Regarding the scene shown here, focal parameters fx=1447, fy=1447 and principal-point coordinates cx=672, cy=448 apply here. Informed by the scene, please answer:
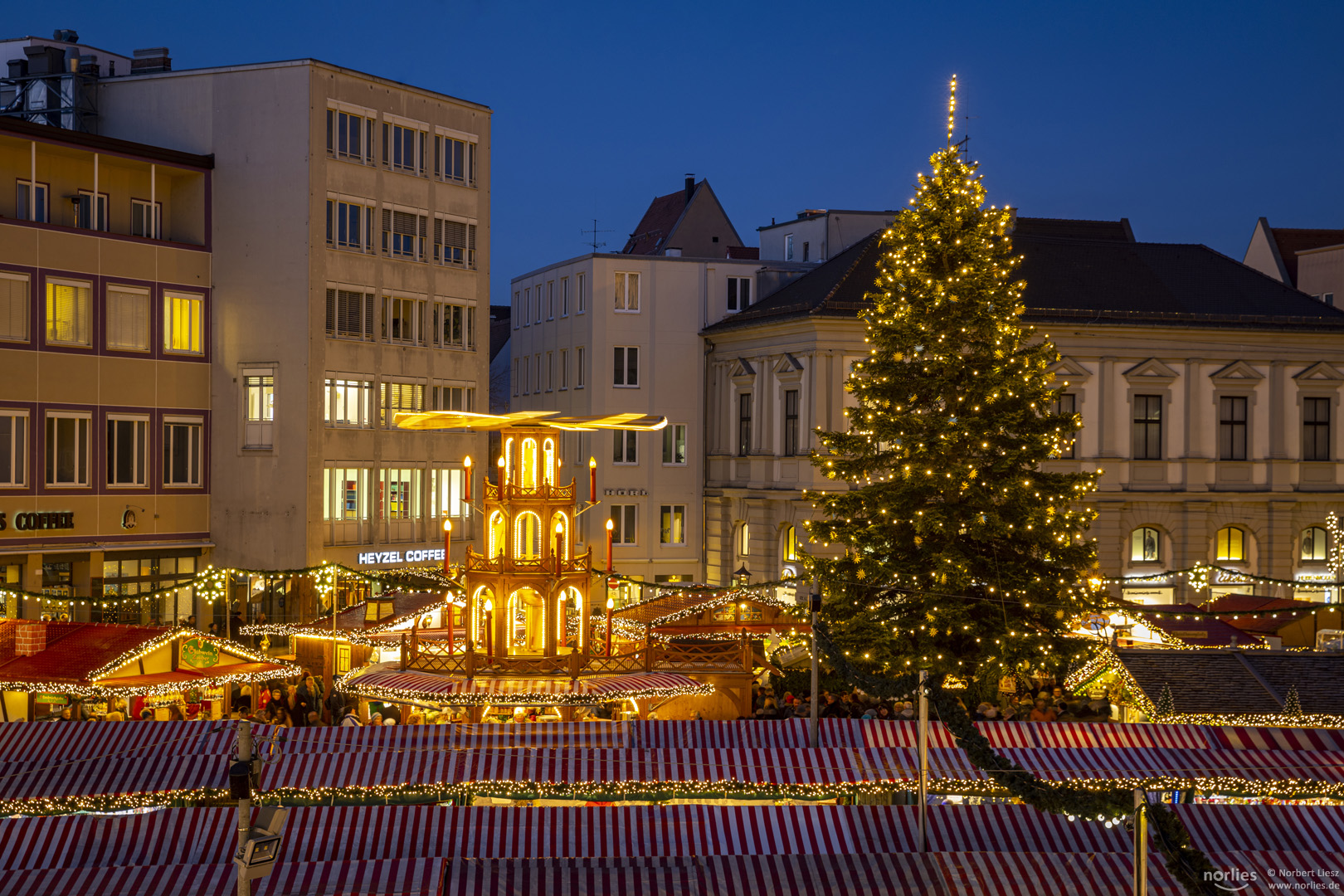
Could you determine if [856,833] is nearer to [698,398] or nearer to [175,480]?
[175,480]

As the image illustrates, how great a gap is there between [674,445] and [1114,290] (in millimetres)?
17591

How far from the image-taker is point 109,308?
42469 mm

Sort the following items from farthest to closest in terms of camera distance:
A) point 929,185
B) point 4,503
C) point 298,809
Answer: point 4,503 < point 929,185 < point 298,809

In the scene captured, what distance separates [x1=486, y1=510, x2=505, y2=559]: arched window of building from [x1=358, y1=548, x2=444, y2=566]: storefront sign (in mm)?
19831

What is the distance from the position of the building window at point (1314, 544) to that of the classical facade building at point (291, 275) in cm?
3162

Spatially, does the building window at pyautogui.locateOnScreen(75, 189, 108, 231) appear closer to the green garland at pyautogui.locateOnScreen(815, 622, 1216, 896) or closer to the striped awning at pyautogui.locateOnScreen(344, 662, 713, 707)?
the striped awning at pyautogui.locateOnScreen(344, 662, 713, 707)

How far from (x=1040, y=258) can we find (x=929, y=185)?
88.2 feet

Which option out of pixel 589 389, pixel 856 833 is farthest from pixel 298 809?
pixel 589 389

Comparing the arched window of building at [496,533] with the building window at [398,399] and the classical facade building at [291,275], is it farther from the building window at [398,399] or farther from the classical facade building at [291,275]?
the building window at [398,399]

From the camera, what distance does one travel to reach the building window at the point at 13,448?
39938 mm

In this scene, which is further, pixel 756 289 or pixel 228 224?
pixel 756 289

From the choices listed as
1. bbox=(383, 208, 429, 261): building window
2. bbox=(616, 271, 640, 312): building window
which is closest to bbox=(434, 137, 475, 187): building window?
bbox=(383, 208, 429, 261): building window

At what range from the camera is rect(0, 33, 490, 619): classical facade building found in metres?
44.3

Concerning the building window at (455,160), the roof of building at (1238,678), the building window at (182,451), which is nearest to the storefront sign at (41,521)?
the building window at (182,451)
